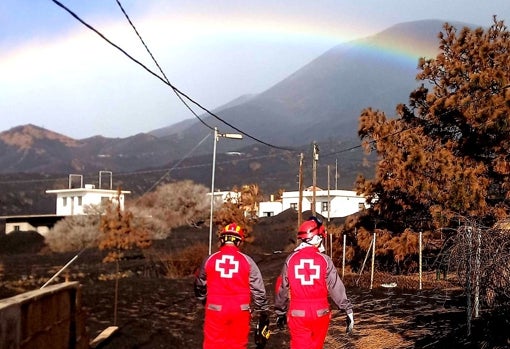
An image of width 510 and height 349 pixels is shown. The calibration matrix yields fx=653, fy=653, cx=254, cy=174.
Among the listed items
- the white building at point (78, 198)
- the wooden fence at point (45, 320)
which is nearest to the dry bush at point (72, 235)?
the white building at point (78, 198)

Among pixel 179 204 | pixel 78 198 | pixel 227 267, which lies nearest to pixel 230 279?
pixel 227 267

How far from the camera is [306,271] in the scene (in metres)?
7.34

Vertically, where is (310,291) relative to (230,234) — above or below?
below

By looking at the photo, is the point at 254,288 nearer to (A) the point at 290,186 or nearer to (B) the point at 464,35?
(B) the point at 464,35

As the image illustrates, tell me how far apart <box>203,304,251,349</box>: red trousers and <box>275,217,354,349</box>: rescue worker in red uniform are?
0.62 metres

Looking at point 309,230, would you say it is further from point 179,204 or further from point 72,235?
point 179,204

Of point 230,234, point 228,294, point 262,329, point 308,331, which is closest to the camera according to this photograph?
point 308,331

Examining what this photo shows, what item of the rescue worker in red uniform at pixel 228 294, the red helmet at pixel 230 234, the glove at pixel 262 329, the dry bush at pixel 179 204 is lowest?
the glove at pixel 262 329

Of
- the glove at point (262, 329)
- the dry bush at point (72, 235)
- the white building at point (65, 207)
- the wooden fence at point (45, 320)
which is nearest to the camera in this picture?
the wooden fence at point (45, 320)

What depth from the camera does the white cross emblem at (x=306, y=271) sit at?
7.30 m

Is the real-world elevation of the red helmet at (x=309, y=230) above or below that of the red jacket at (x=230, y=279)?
above

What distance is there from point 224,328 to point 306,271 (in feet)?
3.81

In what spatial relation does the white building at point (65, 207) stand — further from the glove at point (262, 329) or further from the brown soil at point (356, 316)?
the glove at point (262, 329)

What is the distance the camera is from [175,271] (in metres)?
36.0
